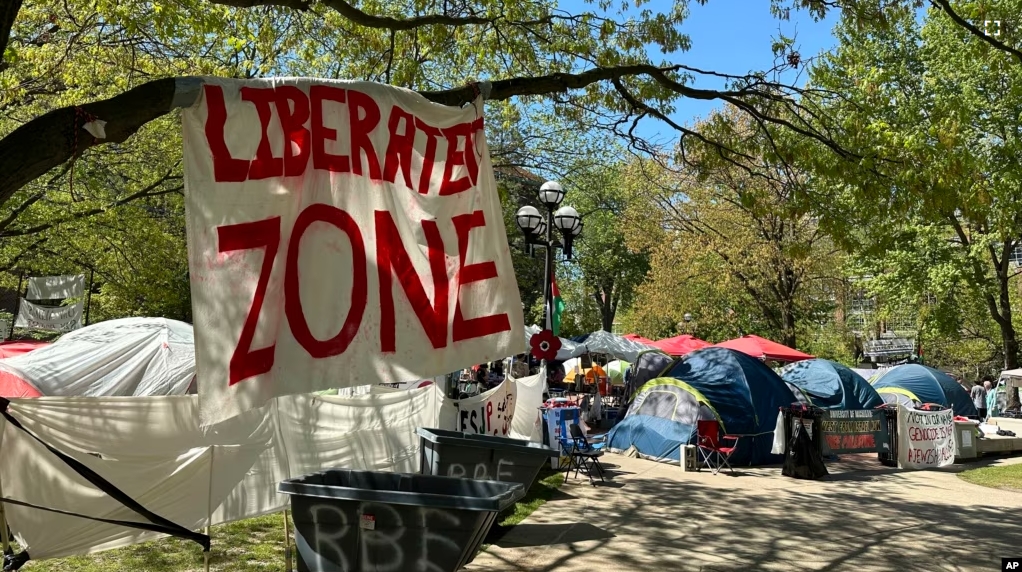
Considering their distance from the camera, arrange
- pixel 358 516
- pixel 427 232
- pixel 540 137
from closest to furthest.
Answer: pixel 427 232
pixel 358 516
pixel 540 137

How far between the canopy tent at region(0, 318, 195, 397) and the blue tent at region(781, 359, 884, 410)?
13550 millimetres

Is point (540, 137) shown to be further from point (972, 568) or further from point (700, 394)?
point (972, 568)

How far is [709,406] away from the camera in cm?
1476

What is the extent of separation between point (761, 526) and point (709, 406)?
540 cm

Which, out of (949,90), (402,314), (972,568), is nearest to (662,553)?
(972,568)

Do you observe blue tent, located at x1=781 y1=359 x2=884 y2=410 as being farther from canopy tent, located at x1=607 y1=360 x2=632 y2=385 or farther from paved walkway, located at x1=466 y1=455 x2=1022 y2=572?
canopy tent, located at x1=607 y1=360 x2=632 y2=385

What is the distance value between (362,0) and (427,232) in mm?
8230

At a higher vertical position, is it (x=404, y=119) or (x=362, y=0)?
(x=362, y=0)

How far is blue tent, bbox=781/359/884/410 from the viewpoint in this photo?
17453 millimetres

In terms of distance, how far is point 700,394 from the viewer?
48.9ft

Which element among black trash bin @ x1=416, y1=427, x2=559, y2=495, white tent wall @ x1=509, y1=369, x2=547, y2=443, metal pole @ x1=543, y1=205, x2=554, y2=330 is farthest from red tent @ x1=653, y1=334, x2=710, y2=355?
black trash bin @ x1=416, y1=427, x2=559, y2=495

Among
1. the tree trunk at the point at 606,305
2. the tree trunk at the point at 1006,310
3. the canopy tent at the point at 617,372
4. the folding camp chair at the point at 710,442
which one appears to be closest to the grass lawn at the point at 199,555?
the folding camp chair at the point at 710,442

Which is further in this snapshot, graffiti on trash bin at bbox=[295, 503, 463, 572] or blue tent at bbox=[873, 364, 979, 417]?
blue tent at bbox=[873, 364, 979, 417]

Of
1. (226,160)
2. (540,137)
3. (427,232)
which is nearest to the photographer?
(226,160)
